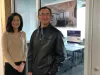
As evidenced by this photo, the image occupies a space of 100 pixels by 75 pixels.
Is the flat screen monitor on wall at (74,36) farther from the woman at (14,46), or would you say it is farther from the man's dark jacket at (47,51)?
the woman at (14,46)

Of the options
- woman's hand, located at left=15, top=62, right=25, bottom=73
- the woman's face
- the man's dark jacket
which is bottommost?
woman's hand, located at left=15, top=62, right=25, bottom=73

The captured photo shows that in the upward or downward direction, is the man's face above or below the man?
above

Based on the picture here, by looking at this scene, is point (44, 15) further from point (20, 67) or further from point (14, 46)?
point (20, 67)

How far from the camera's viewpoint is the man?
1826 millimetres

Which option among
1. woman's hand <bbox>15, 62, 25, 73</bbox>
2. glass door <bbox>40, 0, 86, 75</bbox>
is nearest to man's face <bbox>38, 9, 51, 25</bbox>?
glass door <bbox>40, 0, 86, 75</bbox>

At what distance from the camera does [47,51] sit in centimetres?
186

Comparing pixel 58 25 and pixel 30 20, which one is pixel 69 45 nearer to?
pixel 58 25

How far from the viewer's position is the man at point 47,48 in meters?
1.83

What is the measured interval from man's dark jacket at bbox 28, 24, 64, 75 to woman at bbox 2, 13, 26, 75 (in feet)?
1.73

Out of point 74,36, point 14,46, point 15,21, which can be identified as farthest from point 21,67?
point 74,36

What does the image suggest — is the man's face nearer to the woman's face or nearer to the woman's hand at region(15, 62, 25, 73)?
the woman's face

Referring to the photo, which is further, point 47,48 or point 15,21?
point 15,21

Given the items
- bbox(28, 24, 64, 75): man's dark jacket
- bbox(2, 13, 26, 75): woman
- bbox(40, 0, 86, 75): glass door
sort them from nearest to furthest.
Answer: bbox(28, 24, 64, 75): man's dark jacket → bbox(40, 0, 86, 75): glass door → bbox(2, 13, 26, 75): woman

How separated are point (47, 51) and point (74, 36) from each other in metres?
0.56
